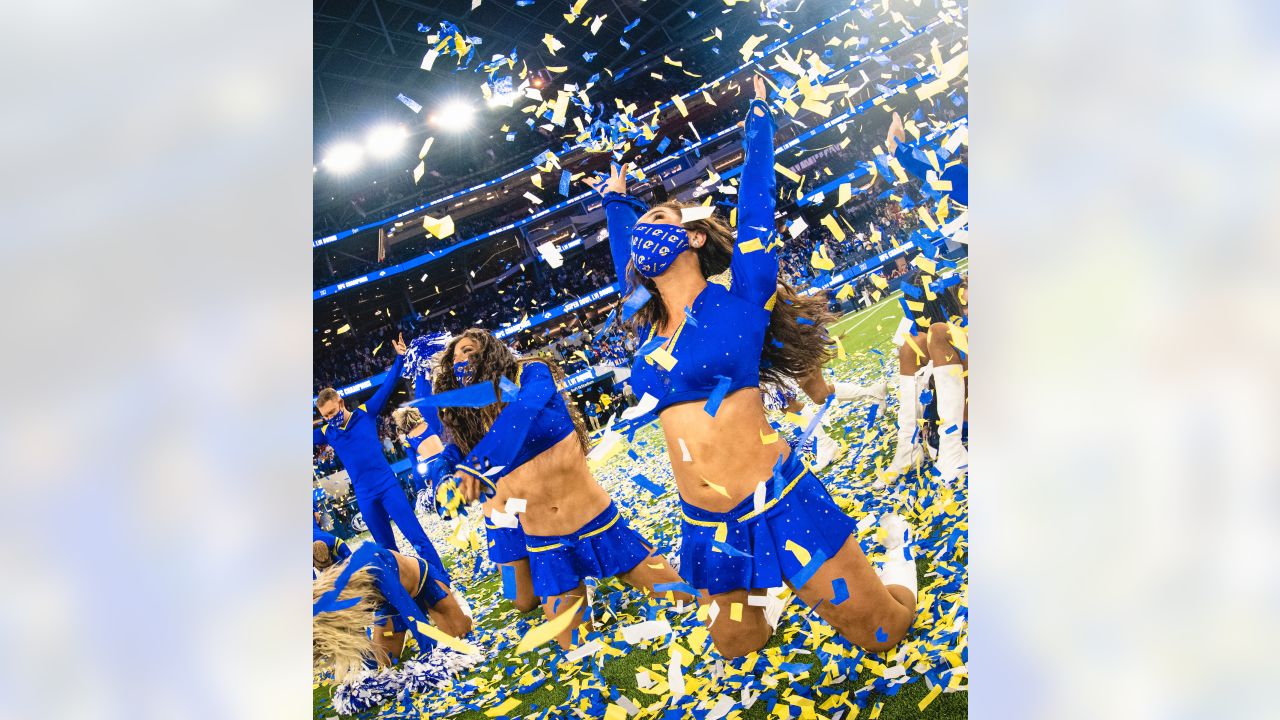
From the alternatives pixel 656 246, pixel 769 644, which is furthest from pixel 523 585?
pixel 656 246

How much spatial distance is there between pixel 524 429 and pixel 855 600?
0.82 meters

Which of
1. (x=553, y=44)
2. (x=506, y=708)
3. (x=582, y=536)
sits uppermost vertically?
(x=553, y=44)

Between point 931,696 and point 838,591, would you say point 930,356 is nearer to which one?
point 838,591

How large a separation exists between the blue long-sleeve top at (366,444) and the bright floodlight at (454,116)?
0.55 metres

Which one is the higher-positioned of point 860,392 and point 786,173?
point 786,173

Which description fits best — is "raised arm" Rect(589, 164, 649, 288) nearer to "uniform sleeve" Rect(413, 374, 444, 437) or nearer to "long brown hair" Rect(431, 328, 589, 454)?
"long brown hair" Rect(431, 328, 589, 454)

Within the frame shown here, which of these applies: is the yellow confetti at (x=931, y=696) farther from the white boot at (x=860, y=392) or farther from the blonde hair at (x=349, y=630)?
the blonde hair at (x=349, y=630)

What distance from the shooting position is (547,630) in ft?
6.12

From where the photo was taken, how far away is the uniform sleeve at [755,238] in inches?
71.4
